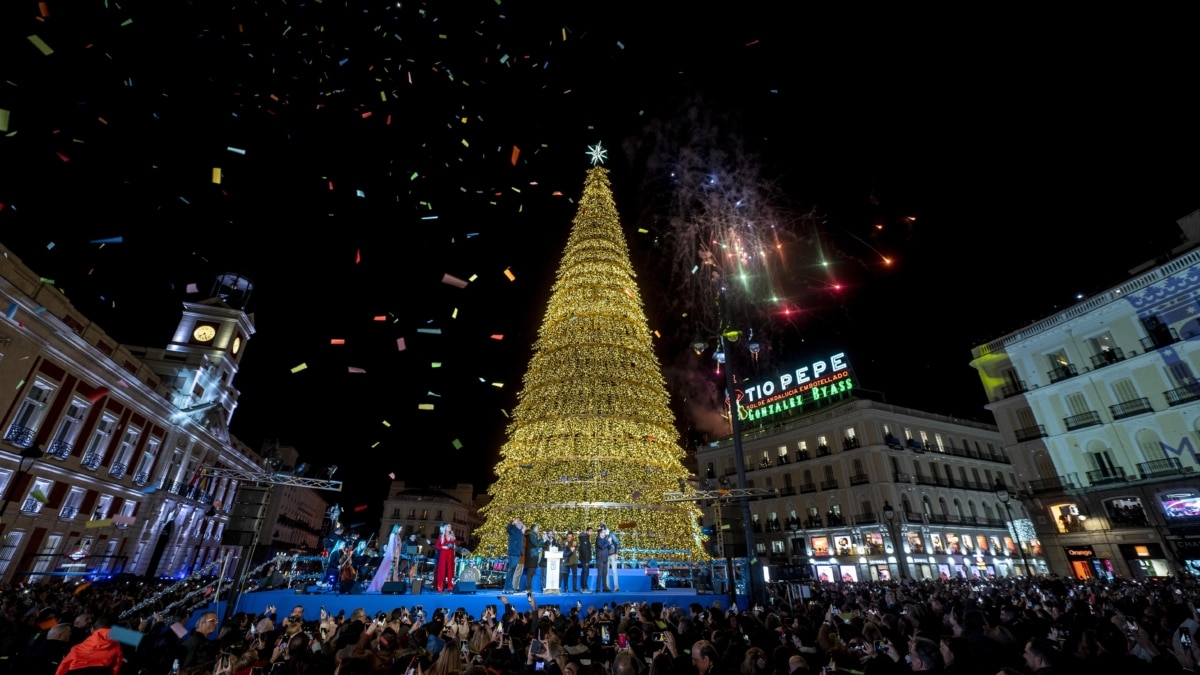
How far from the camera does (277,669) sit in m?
4.99

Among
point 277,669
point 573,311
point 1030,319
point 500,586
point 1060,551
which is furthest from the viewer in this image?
point 1030,319

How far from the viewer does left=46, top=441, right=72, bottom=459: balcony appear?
21.7 meters

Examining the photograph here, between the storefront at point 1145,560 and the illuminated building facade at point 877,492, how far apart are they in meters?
11.6

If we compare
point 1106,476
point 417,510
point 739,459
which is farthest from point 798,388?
point 417,510

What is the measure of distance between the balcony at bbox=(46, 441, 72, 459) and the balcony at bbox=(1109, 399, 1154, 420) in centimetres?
5108

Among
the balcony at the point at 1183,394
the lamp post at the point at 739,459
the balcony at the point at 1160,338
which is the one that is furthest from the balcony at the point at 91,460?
the balcony at the point at 1160,338

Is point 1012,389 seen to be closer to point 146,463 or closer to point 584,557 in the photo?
point 584,557

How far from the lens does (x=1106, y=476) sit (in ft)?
82.3

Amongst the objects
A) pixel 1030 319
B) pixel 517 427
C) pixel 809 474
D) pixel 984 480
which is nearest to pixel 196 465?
pixel 517 427

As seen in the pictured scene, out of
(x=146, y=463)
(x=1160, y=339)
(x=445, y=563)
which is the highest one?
(x=1160, y=339)

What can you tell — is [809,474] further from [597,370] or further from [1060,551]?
[597,370]

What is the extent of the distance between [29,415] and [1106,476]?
50.6 metres

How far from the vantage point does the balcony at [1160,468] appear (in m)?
22.4

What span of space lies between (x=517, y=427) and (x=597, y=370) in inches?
144
